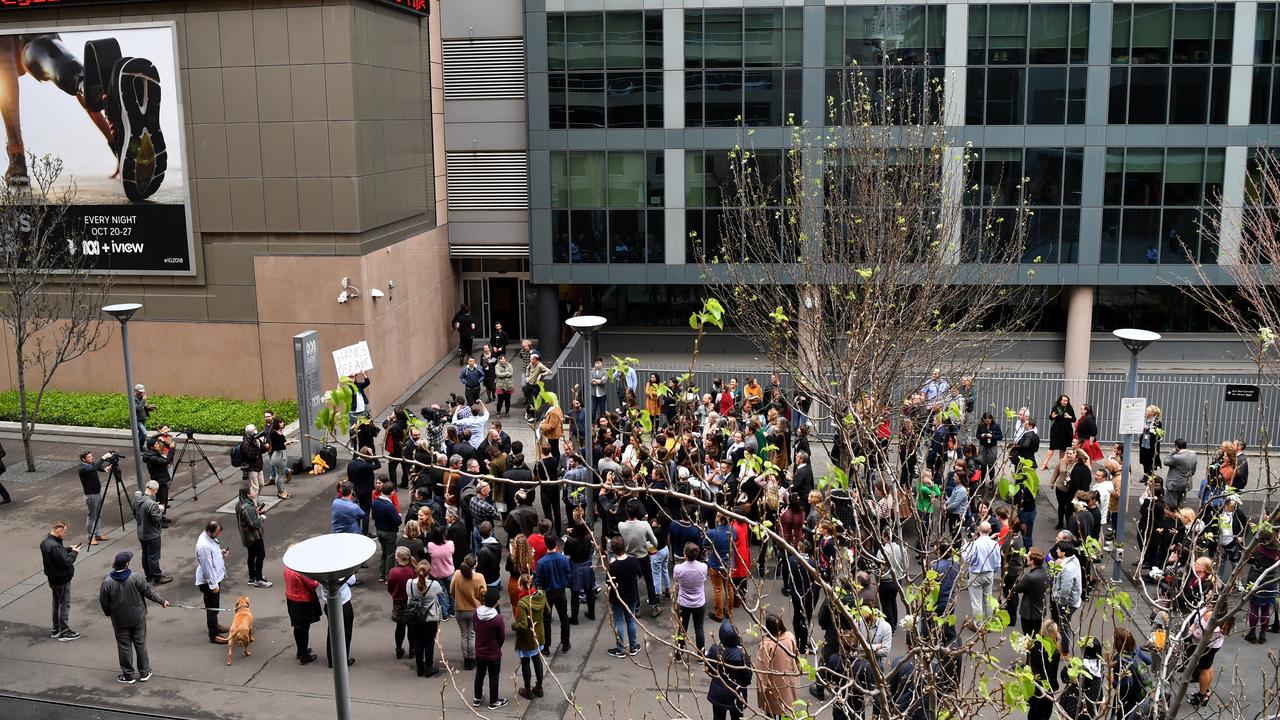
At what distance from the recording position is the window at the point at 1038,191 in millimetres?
27984

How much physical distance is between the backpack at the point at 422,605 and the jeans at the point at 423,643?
0.13 metres

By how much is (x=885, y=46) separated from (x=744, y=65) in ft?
11.7

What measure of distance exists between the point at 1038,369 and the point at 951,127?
754 centimetres

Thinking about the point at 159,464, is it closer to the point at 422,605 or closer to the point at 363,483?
the point at 363,483

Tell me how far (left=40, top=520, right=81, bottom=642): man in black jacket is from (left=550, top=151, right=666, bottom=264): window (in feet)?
57.5

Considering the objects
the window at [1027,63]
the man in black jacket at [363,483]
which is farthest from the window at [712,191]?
the man in black jacket at [363,483]

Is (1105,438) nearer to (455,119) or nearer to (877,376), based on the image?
(877,376)

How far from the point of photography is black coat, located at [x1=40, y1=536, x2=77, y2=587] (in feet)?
48.0

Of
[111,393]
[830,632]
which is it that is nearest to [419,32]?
[111,393]

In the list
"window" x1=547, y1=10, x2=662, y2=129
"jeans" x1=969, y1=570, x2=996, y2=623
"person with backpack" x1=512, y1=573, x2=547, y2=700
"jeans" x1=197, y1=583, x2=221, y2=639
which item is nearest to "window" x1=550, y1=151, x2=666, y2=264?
"window" x1=547, y1=10, x2=662, y2=129

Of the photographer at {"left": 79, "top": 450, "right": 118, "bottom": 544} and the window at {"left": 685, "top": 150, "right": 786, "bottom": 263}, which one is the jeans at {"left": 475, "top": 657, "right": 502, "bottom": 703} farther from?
the window at {"left": 685, "top": 150, "right": 786, "bottom": 263}

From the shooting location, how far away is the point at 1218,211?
2778 centimetres

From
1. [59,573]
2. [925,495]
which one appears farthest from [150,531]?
[925,495]

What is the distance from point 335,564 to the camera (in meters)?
8.66
